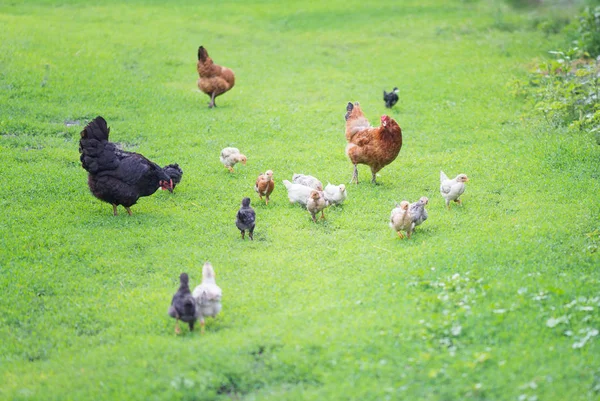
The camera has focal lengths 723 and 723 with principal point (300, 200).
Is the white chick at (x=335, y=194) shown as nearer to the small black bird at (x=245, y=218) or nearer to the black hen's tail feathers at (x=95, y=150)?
the small black bird at (x=245, y=218)

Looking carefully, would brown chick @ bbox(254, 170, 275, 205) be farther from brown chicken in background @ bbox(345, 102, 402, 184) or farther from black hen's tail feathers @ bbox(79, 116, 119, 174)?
black hen's tail feathers @ bbox(79, 116, 119, 174)

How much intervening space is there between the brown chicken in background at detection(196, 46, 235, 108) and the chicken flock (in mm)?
3731

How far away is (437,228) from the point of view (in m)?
11.1

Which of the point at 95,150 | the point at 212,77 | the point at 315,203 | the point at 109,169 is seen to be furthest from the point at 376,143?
the point at 212,77

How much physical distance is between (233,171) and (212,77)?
4.18 meters

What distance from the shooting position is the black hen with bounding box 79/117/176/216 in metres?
11.3

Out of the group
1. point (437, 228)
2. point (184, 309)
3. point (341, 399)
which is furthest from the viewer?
point (437, 228)

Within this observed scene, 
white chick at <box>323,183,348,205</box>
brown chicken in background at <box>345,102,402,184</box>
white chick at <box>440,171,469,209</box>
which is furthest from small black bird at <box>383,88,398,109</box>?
white chick at <box>323,183,348,205</box>

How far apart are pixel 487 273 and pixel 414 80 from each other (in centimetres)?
1092

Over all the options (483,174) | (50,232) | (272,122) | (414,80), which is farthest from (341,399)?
(414,80)

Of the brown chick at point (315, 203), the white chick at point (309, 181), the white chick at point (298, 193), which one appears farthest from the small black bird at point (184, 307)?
the white chick at point (309, 181)

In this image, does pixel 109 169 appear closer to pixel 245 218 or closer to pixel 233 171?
pixel 245 218

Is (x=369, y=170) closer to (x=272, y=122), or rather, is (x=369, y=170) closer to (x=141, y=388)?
(x=272, y=122)

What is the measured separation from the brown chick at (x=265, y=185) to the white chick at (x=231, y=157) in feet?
4.18
